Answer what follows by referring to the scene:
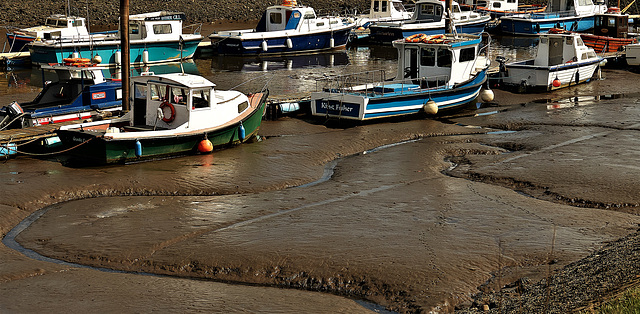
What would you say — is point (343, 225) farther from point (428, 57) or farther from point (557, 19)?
point (557, 19)

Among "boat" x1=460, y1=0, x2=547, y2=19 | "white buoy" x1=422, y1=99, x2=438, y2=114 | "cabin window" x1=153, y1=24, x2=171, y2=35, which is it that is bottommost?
"white buoy" x1=422, y1=99, x2=438, y2=114

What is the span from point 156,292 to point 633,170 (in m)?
11.7

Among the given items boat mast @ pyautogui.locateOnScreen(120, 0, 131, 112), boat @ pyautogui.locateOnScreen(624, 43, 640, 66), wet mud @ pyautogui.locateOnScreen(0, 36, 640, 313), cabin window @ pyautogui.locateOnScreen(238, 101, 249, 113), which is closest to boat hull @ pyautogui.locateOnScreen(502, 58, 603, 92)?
boat @ pyautogui.locateOnScreen(624, 43, 640, 66)

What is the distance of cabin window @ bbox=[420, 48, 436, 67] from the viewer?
24.6 metres

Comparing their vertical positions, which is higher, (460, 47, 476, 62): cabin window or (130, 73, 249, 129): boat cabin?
(460, 47, 476, 62): cabin window

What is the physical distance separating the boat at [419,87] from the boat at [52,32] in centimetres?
1768

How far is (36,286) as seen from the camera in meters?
11.3

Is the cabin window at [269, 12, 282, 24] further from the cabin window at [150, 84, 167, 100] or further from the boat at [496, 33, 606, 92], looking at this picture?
the cabin window at [150, 84, 167, 100]

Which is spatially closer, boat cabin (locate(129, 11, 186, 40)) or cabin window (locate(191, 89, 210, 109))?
cabin window (locate(191, 89, 210, 109))

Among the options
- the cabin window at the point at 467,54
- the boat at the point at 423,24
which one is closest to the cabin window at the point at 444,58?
the cabin window at the point at 467,54

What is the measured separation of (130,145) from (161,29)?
69.3 ft

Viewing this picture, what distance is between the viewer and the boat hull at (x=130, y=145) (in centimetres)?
1753

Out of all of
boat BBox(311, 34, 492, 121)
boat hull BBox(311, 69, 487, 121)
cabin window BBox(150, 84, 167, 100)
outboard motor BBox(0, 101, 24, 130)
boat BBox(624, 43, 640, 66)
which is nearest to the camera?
cabin window BBox(150, 84, 167, 100)

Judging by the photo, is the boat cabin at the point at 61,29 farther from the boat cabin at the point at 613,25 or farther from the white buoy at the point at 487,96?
the boat cabin at the point at 613,25
